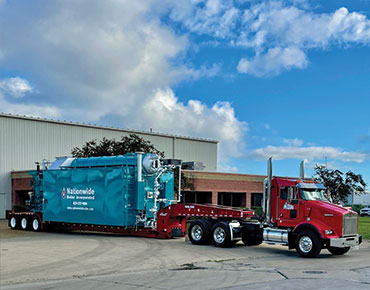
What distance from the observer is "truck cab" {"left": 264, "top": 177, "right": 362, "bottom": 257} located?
18.3m

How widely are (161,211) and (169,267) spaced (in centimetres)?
888

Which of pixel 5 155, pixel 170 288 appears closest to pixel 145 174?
pixel 170 288

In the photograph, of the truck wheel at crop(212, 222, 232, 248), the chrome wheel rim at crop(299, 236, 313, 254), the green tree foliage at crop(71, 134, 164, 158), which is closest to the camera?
the chrome wheel rim at crop(299, 236, 313, 254)

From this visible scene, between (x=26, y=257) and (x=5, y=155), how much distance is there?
110 ft

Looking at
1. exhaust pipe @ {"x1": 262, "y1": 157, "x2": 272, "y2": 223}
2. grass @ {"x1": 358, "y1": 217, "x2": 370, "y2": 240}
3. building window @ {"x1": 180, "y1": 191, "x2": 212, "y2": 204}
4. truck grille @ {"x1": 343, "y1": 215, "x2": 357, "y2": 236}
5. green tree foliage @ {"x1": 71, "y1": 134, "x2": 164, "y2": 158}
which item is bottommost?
grass @ {"x1": 358, "y1": 217, "x2": 370, "y2": 240}

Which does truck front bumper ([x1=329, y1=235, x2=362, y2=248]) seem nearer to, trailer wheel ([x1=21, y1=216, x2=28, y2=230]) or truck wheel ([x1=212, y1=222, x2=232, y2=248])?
truck wheel ([x1=212, y1=222, x2=232, y2=248])

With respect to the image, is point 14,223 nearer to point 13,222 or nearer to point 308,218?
point 13,222

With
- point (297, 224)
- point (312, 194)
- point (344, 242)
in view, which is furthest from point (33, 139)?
point (344, 242)

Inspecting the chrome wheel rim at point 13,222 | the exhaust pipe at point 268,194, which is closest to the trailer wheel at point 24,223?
the chrome wheel rim at point 13,222

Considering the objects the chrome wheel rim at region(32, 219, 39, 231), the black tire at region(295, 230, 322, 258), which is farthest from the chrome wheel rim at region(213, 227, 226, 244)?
the chrome wheel rim at region(32, 219, 39, 231)

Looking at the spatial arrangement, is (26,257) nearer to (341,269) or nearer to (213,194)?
(341,269)

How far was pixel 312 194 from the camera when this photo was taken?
19547 millimetres

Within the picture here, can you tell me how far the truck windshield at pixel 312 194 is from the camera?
63.6 ft

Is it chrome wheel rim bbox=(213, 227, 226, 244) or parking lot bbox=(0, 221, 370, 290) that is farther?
chrome wheel rim bbox=(213, 227, 226, 244)
